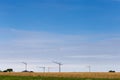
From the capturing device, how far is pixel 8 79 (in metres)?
80.8

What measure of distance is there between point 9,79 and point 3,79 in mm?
2255

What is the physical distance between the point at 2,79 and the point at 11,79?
8.73ft

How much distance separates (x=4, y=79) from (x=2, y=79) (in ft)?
1.88

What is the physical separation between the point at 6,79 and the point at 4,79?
2.69ft

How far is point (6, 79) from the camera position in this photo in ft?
262

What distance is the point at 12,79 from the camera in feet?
268

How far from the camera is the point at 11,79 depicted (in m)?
81.6

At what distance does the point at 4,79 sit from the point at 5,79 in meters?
0.31

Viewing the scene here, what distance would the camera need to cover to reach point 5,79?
7950 centimetres

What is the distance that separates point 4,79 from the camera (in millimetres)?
79250

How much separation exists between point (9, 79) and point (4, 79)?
2.45 m

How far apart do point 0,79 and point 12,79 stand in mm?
3414

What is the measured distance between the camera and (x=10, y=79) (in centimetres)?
8144

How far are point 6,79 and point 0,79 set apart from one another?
1486 millimetres
